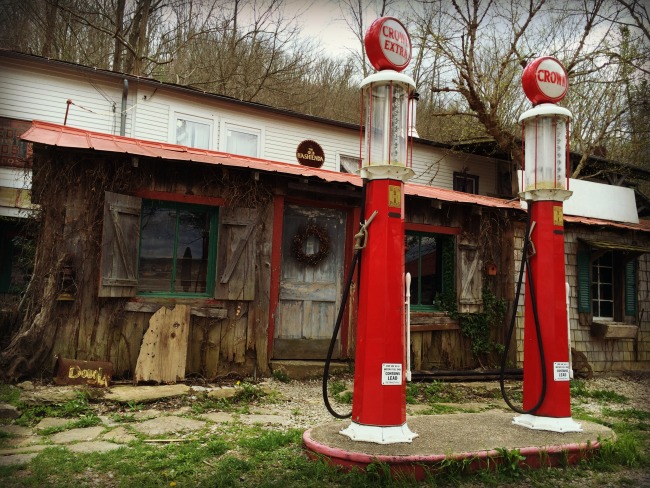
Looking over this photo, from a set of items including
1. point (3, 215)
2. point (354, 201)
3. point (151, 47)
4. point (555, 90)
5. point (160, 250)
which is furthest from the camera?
point (151, 47)

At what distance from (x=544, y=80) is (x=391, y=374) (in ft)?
10.6

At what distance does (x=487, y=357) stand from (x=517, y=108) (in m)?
8.76

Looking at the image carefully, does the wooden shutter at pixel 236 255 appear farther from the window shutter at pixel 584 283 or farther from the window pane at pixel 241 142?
the window shutter at pixel 584 283

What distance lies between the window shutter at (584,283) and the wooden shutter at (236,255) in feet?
22.2

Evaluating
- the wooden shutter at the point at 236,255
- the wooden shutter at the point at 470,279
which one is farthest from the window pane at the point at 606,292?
the wooden shutter at the point at 236,255

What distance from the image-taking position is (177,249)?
773 centimetres

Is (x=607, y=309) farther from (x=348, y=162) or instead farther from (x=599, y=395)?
(x=348, y=162)

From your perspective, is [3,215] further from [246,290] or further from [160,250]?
[246,290]

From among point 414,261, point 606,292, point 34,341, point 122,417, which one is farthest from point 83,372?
point 606,292

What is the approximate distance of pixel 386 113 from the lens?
428 centimetres

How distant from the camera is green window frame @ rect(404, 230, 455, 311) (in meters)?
9.66

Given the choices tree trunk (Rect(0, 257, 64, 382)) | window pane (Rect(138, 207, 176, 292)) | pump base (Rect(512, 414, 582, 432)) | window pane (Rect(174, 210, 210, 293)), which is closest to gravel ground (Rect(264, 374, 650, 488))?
pump base (Rect(512, 414, 582, 432))

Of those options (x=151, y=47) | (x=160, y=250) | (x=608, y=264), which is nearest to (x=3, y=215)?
(x=160, y=250)

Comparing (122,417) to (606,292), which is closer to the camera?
(122,417)
